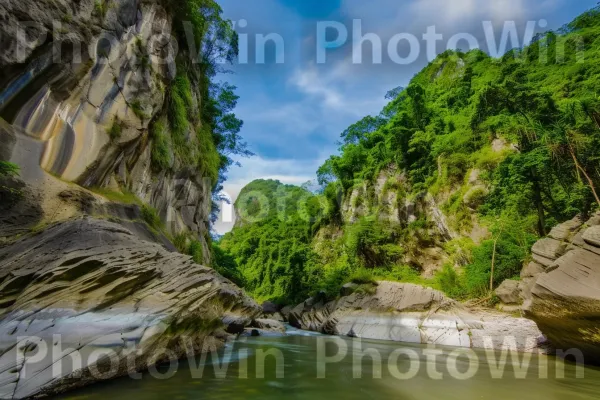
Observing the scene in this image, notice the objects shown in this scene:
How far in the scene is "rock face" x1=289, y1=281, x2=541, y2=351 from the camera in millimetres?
10758

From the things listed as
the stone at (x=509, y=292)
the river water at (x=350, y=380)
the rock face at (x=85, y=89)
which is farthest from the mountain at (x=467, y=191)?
the rock face at (x=85, y=89)

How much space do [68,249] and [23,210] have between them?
6.44ft

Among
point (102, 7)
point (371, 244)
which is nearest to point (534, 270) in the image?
point (371, 244)

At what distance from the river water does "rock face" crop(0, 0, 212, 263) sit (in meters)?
4.33

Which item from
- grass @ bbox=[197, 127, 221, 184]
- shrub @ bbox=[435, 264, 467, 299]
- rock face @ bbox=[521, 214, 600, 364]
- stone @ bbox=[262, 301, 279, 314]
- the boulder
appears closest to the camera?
rock face @ bbox=[521, 214, 600, 364]

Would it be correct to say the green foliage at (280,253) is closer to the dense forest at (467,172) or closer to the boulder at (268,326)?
the dense forest at (467,172)

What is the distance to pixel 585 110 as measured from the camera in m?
10.8

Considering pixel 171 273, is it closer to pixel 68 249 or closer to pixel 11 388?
pixel 68 249

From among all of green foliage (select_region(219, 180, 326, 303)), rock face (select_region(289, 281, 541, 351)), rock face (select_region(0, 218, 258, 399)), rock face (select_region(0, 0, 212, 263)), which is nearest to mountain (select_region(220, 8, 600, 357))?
green foliage (select_region(219, 180, 326, 303))

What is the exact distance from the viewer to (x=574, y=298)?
6.18 meters

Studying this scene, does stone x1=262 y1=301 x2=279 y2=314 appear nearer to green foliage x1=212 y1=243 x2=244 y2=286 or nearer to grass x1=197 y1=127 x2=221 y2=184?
green foliage x1=212 y1=243 x2=244 y2=286

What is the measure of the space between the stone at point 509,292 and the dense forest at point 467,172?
1558 mm

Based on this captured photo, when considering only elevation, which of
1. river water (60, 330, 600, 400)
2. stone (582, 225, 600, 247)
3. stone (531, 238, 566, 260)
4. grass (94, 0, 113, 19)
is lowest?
river water (60, 330, 600, 400)

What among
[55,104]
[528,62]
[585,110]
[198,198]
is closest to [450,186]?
[585,110]
